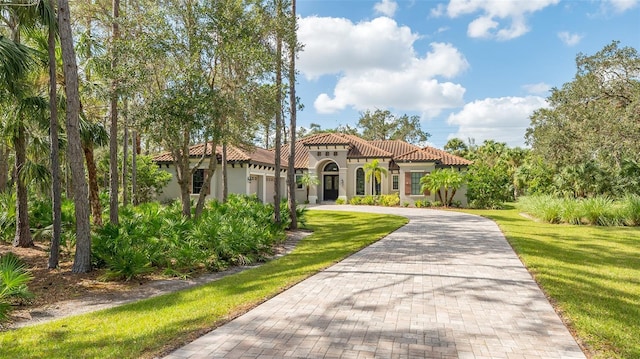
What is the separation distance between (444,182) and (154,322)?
25359mm

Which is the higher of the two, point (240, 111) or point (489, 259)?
point (240, 111)

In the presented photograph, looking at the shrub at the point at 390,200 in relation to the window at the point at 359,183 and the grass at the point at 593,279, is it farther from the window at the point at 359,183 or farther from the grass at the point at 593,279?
the grass at the point at 593,279

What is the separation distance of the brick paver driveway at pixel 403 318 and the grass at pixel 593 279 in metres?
0.29

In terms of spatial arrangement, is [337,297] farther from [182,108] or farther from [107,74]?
[107,74]

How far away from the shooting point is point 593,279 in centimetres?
797

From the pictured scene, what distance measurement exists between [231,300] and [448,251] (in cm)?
691

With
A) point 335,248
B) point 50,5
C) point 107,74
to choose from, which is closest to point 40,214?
point 107,74

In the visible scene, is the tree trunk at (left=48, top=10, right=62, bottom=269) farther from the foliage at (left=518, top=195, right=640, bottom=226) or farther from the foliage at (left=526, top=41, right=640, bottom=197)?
the foliage at (left=526, top=41, right=640, bottom=197)

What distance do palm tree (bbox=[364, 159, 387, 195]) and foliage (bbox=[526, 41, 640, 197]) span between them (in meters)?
11.1

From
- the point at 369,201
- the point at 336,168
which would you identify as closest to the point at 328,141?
the point at 336,168

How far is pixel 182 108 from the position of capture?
36.4 feet

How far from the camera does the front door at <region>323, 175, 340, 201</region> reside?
35.2 metres

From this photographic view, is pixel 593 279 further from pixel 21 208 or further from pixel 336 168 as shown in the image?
pixel 336 168

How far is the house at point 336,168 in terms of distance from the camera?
26.8 m
